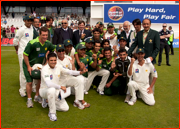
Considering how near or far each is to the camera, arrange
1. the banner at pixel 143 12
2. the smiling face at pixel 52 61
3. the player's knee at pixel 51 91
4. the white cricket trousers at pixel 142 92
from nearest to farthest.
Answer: the player's knee at pixel 51 91, the smiling face at pixel 52 61, the white cricket trousers at pixel 142 92, the banner at pixel 143 12

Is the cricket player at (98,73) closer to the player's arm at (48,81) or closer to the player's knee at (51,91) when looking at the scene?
the player's arm at (48,81)

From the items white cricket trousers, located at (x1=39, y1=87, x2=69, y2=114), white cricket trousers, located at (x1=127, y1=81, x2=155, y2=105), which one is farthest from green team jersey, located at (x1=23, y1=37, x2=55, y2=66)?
white cricket trousers, located at (x1=127, y1=81, x2=155, y2=105)

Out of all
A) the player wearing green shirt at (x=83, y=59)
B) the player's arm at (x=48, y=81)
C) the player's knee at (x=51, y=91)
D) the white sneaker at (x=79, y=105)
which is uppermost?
the player wearing green shirt at (x=83, y=59)

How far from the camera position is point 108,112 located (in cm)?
423

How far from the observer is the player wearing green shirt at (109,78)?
528 cm

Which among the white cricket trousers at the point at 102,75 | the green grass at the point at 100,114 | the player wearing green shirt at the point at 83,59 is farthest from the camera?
the white cricket trousers at the point at 102,75

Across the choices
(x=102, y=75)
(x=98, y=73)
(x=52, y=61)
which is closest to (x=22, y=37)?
(x=52, y=61)

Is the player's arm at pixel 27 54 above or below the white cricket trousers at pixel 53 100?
above

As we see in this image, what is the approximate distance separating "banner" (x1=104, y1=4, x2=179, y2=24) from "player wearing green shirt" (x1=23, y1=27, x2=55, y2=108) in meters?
19.5

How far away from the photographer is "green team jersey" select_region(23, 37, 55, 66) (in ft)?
14.3

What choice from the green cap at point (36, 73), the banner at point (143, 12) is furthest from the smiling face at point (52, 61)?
the banner at point (143, 12)

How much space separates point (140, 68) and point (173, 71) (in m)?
4.39

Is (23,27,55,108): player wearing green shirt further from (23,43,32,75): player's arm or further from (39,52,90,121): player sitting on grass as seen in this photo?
(39,52,90,121): player sitting on grass

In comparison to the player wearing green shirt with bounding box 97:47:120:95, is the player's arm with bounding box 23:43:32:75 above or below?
above
